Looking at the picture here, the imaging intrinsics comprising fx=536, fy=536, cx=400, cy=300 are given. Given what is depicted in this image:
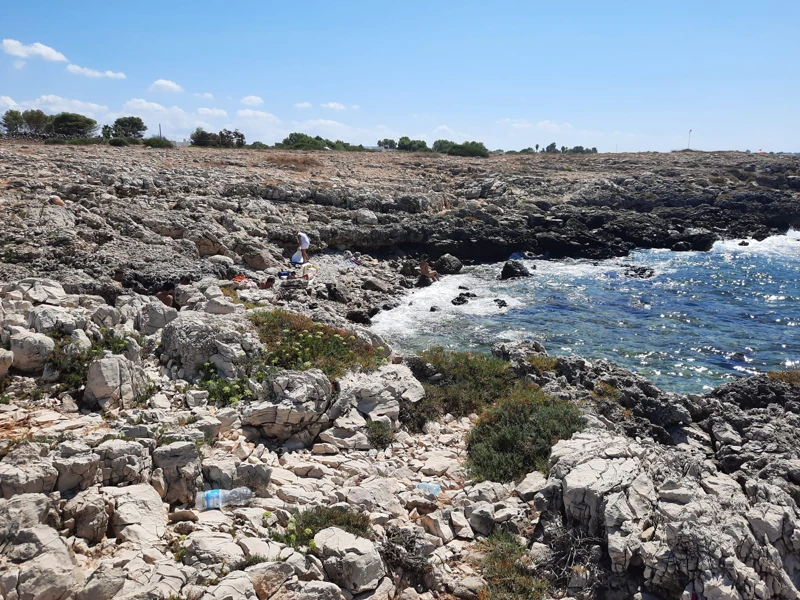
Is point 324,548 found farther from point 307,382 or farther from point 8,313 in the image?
point 8,313

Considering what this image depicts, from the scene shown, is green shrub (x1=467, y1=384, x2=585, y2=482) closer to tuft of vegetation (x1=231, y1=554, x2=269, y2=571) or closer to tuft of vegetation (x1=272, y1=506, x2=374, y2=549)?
tuft of vegetation (x1=272, y1=506, x2=374, y2=549)

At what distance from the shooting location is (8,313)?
34.3 ft

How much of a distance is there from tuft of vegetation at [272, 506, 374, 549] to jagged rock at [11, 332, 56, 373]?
220 inches

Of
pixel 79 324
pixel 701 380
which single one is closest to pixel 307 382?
pixel 79 324

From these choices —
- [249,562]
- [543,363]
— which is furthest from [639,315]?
[249,562]

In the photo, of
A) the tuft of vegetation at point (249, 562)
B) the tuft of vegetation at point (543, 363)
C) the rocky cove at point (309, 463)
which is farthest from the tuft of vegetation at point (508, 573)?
the tuft of vegetation at point (543, 363)

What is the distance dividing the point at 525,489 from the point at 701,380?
37.9 feet

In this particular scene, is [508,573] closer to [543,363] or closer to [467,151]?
[543,363]

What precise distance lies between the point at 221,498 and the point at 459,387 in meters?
6.50

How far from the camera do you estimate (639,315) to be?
951 inches

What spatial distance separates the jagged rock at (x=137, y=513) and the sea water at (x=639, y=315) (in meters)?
12.8

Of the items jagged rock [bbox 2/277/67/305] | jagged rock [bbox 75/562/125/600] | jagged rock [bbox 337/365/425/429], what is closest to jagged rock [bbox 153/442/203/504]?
jagged rock [bbox 75/562/125/600]

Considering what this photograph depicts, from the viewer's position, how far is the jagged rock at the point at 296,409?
9008 millimetres

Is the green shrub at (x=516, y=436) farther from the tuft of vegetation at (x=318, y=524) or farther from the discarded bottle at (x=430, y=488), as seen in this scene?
the tuft of vegetation at (x=318, y=524)
